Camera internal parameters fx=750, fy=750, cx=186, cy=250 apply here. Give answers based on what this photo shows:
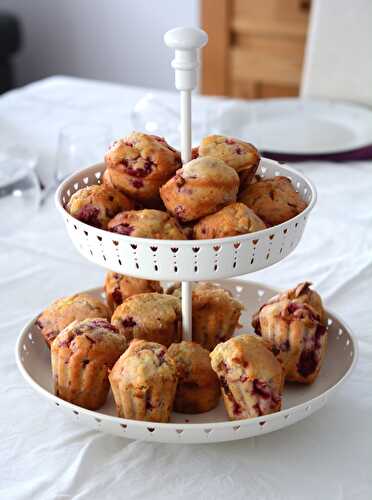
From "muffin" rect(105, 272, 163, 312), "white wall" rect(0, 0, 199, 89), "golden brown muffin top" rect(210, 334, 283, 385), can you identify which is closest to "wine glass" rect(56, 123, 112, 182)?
"muffin" rect(105, 272, 163, 312)

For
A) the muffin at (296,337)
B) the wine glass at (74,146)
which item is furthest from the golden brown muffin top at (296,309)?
the wine glass at (74,146)

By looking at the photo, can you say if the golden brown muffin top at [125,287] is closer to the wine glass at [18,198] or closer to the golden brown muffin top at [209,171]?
the golden brown muffin top at [209,171]

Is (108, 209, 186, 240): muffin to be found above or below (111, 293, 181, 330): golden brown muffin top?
above

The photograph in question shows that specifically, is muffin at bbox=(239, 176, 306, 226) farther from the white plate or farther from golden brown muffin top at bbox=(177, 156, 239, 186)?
the white plate

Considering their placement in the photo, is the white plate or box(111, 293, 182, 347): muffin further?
the white plate

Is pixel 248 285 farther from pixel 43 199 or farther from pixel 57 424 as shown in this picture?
pixel 43 199
